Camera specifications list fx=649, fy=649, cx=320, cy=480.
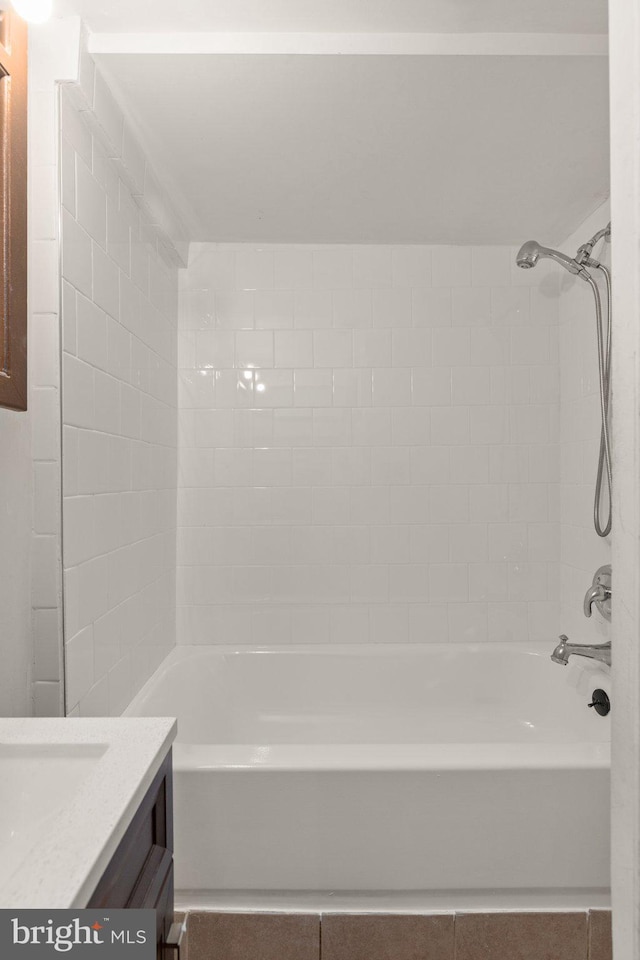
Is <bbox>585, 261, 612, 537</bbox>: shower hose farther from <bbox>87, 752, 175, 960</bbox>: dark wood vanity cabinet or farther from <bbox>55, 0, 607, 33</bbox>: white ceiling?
<bbox>87, 752, 175, 960</bbox>: dark wood vanity cabinet

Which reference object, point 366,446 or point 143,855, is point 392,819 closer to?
point 143,855

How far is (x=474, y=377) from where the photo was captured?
2.84 m

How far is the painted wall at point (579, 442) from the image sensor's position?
8.16ft

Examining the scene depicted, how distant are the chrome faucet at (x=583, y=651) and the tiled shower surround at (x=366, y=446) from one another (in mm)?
666

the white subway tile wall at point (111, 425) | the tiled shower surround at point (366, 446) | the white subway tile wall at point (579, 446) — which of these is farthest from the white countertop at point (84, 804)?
the white subway tile wall at point (579, 446)

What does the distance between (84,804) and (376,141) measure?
192 centimetres

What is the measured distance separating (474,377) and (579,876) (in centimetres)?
188

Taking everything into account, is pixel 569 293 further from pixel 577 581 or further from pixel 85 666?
pixel 85 666

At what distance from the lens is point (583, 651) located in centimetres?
218

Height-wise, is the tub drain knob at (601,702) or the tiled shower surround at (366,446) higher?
the tiled shower surround at (366,446)

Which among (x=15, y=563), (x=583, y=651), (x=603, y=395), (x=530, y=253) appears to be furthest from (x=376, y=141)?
(x=583, y=651)

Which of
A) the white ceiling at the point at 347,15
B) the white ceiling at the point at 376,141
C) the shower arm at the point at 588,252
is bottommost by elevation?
the shower arm at the point at 588,252

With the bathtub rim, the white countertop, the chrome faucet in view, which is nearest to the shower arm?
the chrome faucet

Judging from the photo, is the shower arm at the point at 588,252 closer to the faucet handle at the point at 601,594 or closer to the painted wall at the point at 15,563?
the faucet handle at the point at 601,594
